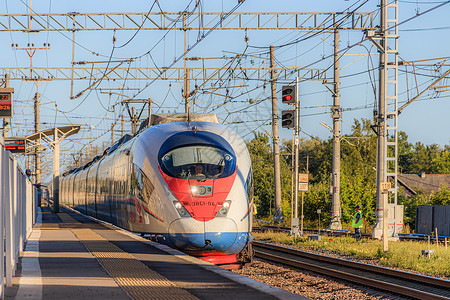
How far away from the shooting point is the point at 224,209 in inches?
563

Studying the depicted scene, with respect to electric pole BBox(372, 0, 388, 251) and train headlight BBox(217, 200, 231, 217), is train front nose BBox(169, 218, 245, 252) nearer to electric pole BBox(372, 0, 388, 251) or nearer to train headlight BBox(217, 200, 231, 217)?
train headlight BBox(217, 200, 231, 217)

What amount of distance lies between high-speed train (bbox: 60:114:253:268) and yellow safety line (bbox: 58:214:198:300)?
52.5 inches

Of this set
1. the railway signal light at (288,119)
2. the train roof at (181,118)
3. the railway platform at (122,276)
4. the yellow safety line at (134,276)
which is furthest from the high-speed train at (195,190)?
the railway signal light at (288,119)

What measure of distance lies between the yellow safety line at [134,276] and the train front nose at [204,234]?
1.27 m

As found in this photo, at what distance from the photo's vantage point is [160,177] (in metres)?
14.7

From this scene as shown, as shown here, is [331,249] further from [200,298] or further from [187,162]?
[200,298]

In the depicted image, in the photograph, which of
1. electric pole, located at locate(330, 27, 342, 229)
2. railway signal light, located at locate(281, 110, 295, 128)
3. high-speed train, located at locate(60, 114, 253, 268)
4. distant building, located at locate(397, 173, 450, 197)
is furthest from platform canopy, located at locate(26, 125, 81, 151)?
distant building, located at locate(397, 173, 450, 197)

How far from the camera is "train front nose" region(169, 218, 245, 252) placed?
13914 mm

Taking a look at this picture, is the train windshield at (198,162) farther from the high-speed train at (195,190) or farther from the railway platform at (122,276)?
the railway platform at (122,276)

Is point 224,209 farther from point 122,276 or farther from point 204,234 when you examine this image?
point 122,276

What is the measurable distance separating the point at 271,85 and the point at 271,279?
22.2 meters

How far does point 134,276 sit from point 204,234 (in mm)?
4165

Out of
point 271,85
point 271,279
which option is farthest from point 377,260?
point 271,85

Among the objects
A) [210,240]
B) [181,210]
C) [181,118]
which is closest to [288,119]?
[181,118]
